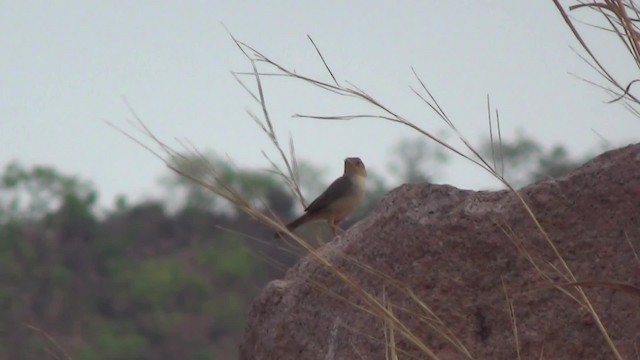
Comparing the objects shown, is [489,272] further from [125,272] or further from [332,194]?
[125,272]

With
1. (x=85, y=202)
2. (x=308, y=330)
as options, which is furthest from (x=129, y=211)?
(x=308, y=330)

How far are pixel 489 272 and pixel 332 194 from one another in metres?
2.68

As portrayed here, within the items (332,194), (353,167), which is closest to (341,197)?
(332,194)

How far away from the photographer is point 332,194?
5.98 m

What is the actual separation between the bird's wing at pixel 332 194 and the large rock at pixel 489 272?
2416 mm

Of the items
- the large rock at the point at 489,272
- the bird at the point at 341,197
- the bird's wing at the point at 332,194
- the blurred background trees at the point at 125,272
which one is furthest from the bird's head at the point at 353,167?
the blurred background trees at the point at 125,272

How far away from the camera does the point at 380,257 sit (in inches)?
136

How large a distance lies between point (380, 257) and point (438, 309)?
213 millimetres

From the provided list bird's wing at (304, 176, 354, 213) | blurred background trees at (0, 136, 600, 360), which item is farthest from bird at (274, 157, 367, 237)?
blurred background trees at (0, 136, 600, 360)

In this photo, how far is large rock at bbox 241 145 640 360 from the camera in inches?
127

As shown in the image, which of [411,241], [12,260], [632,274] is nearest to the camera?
[632,274]

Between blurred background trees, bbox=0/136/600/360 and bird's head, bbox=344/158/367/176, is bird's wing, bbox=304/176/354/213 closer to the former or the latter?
bird's head, bbox=344/158/367/176

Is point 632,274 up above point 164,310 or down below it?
below

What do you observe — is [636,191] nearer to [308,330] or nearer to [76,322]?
[308,330]
